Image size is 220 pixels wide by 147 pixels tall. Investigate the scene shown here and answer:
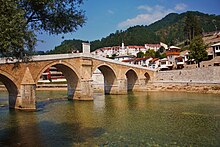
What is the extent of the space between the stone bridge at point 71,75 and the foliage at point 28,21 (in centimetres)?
339

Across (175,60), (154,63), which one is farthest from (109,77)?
(154,63)

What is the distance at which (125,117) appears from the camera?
60.2 ft

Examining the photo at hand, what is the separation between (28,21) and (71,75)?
22.0 metres

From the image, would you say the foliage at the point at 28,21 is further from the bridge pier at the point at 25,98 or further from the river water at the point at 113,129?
the bridge pier at the point at 25,98

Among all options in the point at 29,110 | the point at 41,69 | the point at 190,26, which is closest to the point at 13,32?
the point at 29,110

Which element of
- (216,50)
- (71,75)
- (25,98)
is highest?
(216,50)

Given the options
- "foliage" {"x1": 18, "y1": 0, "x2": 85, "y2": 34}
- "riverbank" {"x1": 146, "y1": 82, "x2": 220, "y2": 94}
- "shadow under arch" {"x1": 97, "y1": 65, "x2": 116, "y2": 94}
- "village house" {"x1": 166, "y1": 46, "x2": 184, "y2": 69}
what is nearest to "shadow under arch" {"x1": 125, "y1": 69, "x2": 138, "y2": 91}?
"riverbank" {"x1": 146, "y1": 82, "x2": 220, "y2": 94}

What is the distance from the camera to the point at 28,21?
8617mm

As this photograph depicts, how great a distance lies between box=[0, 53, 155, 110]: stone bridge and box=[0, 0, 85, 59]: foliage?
11.1ft

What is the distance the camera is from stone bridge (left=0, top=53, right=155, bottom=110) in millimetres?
21844

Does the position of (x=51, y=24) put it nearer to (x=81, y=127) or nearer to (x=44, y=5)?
(x=44, y=5)

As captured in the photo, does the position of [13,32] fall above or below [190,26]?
below

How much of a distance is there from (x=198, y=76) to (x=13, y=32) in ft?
114

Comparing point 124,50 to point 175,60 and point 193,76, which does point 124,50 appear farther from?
point 193,76
